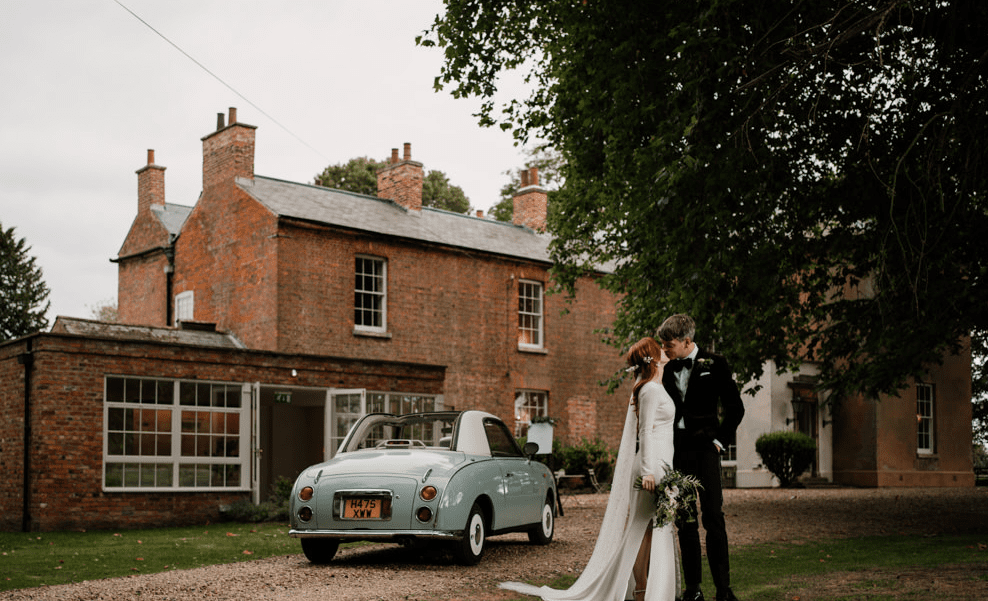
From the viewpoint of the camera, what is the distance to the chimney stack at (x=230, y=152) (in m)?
25.2

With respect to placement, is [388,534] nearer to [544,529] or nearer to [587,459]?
[544,529]

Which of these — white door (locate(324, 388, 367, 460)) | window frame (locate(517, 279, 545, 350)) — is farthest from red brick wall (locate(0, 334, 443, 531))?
window frame (locate(517, 279, 545, 350))

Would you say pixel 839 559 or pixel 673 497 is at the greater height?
pixel 673 497

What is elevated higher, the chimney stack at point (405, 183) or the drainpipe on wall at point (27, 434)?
the chimney stack at point (405, 183)

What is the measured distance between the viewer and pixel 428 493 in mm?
9469

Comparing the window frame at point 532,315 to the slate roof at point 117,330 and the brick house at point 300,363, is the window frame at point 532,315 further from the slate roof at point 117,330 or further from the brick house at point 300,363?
the slate roof at point 117,330

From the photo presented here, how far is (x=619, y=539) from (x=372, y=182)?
39054 millimetres

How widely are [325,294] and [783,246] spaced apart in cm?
1312

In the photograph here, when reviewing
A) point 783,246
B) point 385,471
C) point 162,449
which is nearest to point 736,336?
point 783,246

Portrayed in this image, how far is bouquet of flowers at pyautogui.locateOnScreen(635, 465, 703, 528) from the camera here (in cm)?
641

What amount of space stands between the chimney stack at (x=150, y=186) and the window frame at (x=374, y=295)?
10.0 meters

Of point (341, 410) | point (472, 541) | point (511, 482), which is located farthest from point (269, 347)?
point (472, 541)

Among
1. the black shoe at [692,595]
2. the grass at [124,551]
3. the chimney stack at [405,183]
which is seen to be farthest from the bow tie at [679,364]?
the chimney stack at [405,183]

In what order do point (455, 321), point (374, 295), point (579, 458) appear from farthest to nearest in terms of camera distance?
point (455, 321), point (579, 458), point (374, 295)
